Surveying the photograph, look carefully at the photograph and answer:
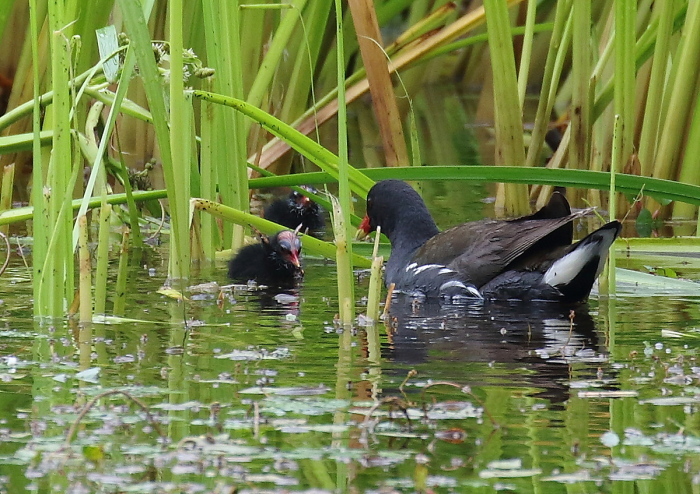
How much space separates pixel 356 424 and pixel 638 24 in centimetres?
504

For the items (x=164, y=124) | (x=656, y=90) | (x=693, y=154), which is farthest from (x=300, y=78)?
(x=164, y=124)

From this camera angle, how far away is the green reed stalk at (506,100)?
633cm

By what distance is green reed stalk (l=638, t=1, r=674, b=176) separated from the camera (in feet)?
20.7

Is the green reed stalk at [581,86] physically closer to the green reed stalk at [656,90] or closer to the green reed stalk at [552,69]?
the green reed stalk at [552,69]

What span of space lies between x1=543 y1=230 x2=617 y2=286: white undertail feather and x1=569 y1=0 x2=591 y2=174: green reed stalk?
1.51 m

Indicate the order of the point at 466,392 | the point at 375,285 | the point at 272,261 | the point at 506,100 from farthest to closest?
1. the point at 506,100
2. the point at 272,261
3. the point at 375,285
4. the point at 466,392

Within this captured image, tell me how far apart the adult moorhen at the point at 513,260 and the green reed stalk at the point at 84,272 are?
202 cm

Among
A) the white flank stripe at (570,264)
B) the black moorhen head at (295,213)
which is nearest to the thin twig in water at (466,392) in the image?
the white flank stripe at (570,264)

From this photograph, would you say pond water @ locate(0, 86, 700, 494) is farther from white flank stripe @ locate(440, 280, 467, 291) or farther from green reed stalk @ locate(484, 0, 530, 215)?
green reed stalk @ locate(484, 0, 530, 215)

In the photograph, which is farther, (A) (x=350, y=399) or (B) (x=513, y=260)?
(B) (x=513, y=260)

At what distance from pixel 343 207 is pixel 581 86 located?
10.00 ft

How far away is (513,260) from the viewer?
5.76 meters

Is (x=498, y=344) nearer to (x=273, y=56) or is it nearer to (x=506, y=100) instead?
(x=273, y=56)

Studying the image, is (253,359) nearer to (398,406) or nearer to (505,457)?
(398,406)
